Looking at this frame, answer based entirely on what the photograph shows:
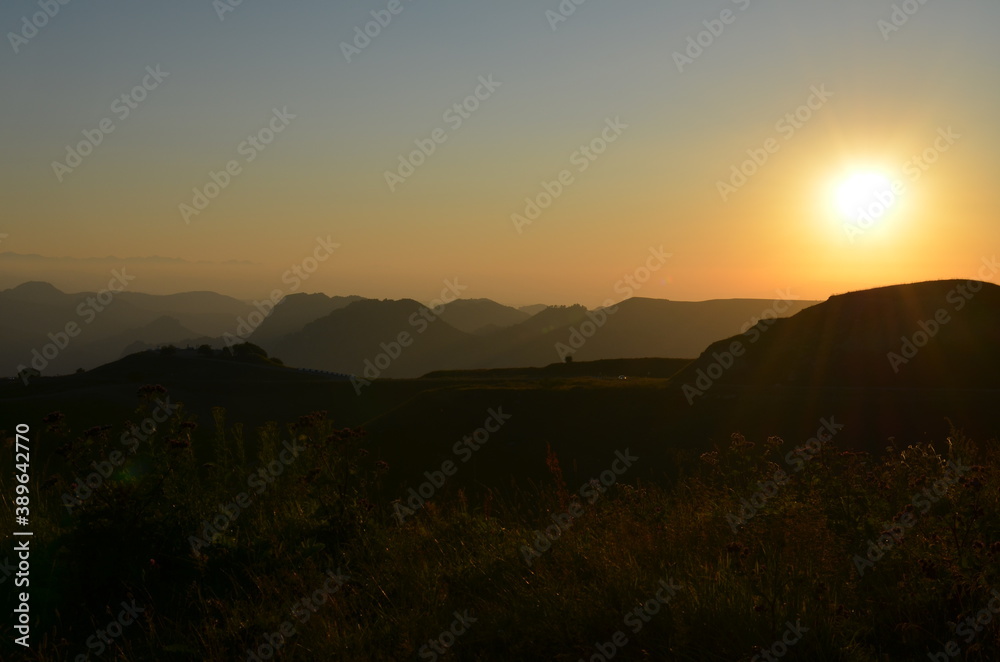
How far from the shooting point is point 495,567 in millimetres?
5246

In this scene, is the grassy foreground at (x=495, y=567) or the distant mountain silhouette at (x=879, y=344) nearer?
the grassy foreground at (x=495, y=567)

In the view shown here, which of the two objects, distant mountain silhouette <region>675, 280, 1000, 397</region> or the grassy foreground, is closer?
the grassy foreground

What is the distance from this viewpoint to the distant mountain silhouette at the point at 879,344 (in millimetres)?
29922

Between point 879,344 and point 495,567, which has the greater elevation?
point 879,344

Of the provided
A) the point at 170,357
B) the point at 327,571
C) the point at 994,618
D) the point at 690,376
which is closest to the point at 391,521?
the point at 327,571

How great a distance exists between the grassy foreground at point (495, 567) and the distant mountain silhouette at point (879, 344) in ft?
87.0

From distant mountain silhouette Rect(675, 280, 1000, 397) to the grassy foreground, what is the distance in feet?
87.0

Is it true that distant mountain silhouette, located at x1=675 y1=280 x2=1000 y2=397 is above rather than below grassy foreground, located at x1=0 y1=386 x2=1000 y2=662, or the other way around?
above

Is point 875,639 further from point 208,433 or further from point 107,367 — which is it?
point 107,367

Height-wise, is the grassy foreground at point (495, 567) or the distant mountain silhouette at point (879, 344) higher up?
the distant mountain silhouette at point (879, 344)

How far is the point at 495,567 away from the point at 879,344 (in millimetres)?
32592

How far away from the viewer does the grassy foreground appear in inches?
155

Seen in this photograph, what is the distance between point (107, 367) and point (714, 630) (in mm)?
67312

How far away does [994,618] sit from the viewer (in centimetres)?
381
